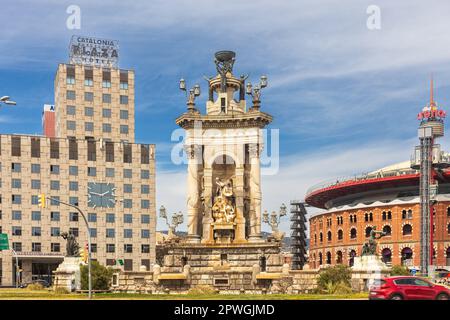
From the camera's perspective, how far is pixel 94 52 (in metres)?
135

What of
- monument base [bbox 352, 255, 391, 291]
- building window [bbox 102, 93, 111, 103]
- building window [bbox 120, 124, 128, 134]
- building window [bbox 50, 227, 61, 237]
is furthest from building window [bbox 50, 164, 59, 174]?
monument base [bbox 352, 255, 391, 291]

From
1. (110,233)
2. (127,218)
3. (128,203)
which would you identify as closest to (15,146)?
(128,203)

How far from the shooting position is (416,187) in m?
136

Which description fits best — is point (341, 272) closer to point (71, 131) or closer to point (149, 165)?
point (149, 165)

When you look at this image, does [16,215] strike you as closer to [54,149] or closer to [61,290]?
[54,149]

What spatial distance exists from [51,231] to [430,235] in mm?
64007

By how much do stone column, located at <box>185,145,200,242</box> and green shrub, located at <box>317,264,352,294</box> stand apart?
634 inches

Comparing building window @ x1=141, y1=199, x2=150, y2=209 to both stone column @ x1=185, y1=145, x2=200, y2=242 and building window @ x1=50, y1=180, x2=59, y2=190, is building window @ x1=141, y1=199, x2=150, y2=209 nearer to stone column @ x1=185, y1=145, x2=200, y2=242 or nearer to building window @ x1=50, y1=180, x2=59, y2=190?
building window @ x1=50, y1=180, x2=59, y2=190

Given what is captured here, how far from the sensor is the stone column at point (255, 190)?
2662 inches

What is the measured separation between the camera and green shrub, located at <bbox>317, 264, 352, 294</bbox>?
52725 millimetres

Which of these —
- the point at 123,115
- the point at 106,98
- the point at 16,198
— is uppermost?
the point at 106,98

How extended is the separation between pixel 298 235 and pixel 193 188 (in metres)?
82.8

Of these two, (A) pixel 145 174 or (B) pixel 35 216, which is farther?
(A) pixel 145 174
